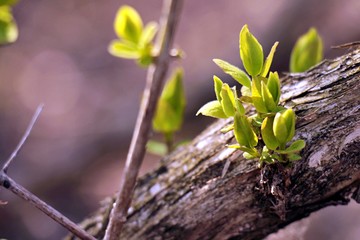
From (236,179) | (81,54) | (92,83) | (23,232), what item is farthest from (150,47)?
(81,54)

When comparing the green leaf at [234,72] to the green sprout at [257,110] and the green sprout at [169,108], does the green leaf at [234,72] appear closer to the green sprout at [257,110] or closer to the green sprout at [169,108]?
the green sprout at [257,110]

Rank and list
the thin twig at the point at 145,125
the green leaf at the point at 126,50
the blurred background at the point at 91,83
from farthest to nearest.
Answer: the blurred background at the point at 91,83, the green leaf at the point at 126,50, the thin twig at the point at 145,125

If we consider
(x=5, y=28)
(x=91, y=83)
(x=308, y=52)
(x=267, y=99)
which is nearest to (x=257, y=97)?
(x=267, y=99)

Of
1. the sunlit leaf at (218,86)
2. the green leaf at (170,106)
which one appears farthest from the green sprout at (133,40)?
the sunlit leaf at (218,86)

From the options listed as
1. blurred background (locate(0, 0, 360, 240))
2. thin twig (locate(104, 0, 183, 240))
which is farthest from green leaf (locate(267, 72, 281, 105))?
blurred background (locate(0, 0, 360, 240))

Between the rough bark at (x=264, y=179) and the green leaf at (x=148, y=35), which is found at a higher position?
the green leaf at (x=148, y=35)

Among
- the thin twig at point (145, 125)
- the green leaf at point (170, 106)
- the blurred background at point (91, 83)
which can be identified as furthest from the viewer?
the blurred background at point (91, 83)
